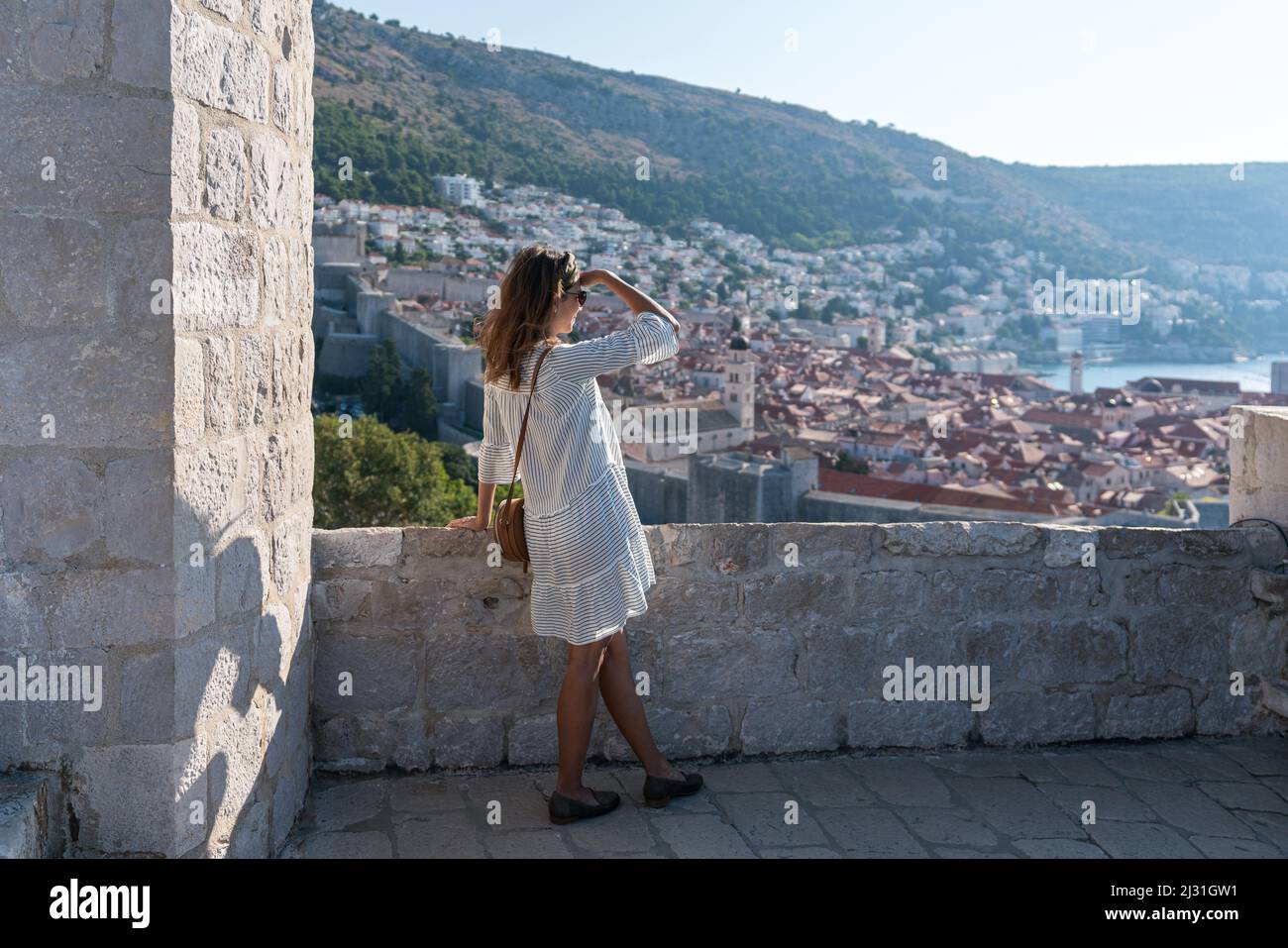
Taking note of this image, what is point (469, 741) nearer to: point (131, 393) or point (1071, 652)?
point (131, 393)

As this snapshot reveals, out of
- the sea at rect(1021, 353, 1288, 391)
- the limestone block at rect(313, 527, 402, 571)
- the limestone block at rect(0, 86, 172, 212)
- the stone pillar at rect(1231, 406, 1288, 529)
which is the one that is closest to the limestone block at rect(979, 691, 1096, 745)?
the stone pillar at rect(1231, 406, 1288, 529)

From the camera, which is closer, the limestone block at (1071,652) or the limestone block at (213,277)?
the limestone block at (213,277)

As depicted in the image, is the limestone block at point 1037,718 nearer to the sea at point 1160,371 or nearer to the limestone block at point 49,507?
the limestone block at point 49,507

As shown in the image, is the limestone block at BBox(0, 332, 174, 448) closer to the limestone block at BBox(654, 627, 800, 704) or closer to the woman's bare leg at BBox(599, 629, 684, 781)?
the woman's bare leg at BBox(599, 629, 684, 781)

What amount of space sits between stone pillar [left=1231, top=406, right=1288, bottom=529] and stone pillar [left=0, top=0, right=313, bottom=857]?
273cm

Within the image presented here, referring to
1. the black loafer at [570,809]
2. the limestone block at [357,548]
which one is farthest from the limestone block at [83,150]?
the black loafer at [570,809]

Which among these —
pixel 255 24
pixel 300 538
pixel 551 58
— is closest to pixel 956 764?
pixel 300 538

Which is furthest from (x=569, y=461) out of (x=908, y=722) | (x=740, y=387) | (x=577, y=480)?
(x=740, y=387)

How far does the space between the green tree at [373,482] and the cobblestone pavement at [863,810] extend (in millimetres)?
20562

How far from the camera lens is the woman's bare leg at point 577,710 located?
8.11 ft

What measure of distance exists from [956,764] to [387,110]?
63.6m

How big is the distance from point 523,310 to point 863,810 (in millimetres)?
1357

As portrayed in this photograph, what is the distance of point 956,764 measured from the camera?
9.66 feet

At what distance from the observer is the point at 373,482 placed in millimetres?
23422
